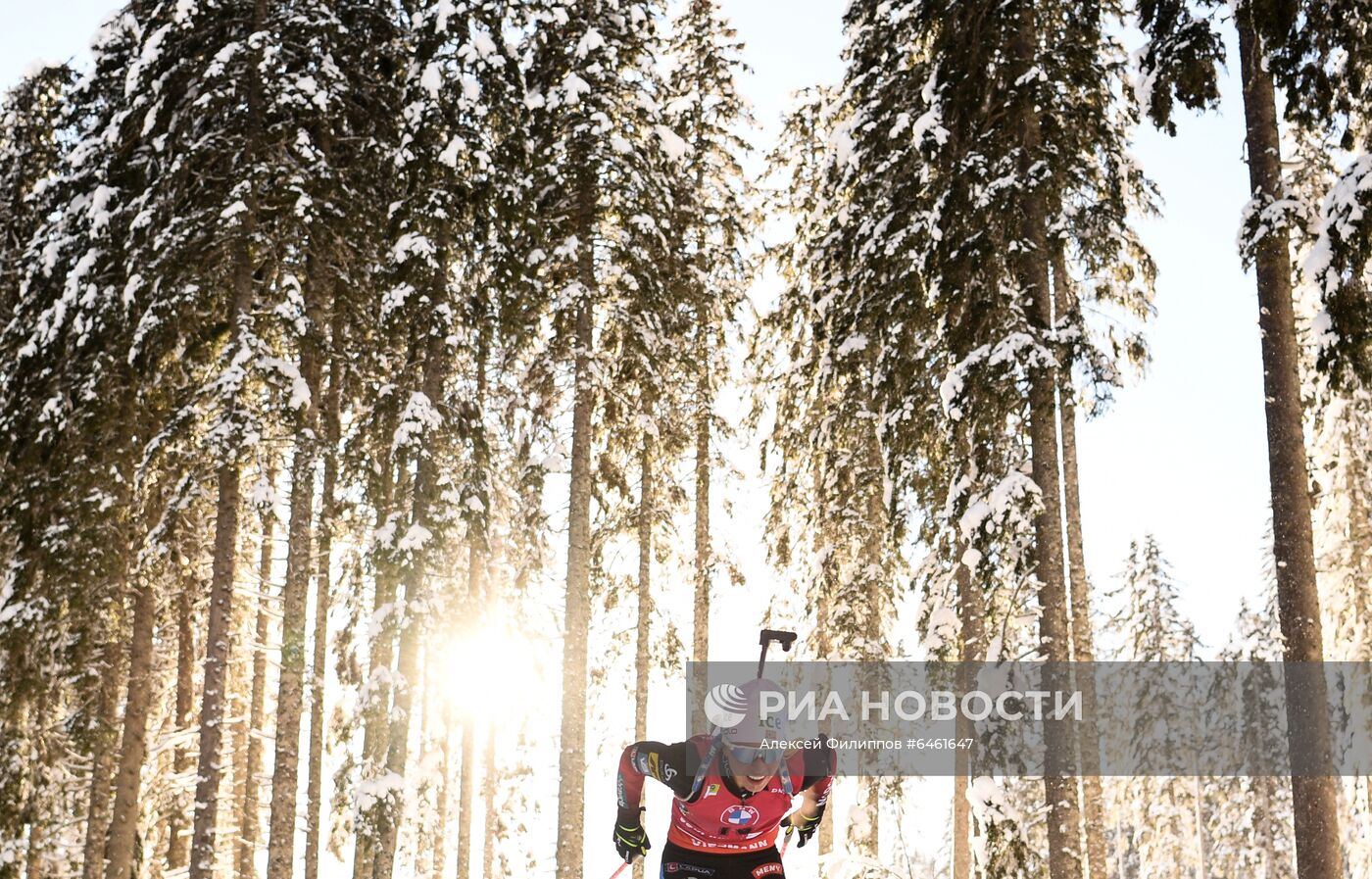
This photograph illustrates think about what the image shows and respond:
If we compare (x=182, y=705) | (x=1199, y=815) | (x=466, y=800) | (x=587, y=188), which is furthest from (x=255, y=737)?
(x=1199, y=815)

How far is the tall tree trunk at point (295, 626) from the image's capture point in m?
14.3

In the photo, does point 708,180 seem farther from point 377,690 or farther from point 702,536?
point 377,690

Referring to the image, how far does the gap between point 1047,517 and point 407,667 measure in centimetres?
869

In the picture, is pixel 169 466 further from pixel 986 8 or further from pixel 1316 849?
pixel 1316 849

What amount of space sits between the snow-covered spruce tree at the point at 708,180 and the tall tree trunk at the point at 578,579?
4058 mm

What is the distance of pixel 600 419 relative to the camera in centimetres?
1759

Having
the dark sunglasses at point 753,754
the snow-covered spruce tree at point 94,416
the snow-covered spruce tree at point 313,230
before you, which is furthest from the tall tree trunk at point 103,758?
the dark sunglasses at point 753,754

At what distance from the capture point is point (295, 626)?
49.2 ft

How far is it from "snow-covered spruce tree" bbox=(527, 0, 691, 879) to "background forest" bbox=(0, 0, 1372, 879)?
0.21 feet

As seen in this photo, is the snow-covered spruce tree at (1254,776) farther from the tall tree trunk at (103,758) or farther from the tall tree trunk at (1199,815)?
the tall tree trunk at (103,758)

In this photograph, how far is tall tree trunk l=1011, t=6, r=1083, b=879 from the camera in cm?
1117

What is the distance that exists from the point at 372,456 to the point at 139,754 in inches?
228

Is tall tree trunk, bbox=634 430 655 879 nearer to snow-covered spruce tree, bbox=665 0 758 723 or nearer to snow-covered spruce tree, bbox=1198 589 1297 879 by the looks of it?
snow-covered spruce tree, bbox=665 0 758 723

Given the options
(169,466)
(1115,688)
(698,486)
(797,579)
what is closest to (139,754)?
(169,466)
